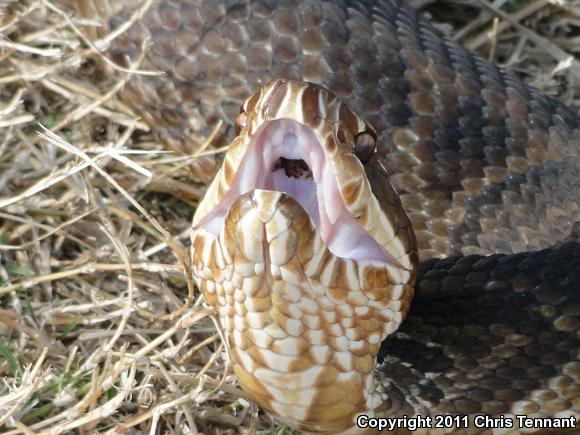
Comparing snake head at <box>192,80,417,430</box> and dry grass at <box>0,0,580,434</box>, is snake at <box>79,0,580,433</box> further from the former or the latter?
dry grass at <box>0,0,580,434</box>

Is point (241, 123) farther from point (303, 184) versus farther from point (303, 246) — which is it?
point (303, 246)

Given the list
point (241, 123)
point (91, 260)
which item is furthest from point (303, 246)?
point (91, 260)

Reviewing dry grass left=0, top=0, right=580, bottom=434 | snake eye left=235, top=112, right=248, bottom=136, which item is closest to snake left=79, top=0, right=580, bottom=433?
snake eye left=235, top=112, right=248, bottom=136

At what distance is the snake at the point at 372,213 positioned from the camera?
6.79 ft

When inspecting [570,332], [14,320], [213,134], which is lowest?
[14,320]

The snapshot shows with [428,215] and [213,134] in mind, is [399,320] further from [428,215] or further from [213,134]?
[213,134]

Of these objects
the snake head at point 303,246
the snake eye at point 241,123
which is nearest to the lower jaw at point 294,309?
the snake head at point 303,246

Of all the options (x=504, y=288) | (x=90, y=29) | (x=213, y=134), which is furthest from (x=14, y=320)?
(x=504, y=288)

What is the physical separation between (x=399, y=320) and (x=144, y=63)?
1.28 metres

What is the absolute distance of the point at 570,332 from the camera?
8.33 ft

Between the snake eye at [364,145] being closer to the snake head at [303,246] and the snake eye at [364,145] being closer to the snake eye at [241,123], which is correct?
the snake head at [303,246]

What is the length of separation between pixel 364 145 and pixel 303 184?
14 centimetres

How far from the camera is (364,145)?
2.13 metres

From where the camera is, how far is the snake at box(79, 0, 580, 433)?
2.07 metres
